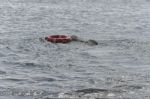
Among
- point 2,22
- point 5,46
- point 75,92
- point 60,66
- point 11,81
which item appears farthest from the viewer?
point 2,22

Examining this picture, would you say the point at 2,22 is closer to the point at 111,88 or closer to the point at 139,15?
the point at 139,15

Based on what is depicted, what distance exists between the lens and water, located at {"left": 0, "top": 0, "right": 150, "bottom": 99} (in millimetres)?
18750

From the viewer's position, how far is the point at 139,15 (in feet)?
161

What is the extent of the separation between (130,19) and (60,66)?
2320 cm

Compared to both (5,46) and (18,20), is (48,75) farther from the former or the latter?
(18,20)

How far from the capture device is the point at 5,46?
28562 mm

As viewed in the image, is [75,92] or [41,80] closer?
[75,92]

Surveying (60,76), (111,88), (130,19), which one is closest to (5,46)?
(60,76)

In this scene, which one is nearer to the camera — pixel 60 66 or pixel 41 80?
pixel 41 80

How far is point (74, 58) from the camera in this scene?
25.3 m

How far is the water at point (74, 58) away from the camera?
18.8m

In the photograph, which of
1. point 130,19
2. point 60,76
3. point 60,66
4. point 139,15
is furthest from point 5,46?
point 139,15

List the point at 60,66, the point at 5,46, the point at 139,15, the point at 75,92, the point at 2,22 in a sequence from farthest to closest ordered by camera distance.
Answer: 1. the point at 139,15
2. the point at 2,22
3. the point at 5,46
4. the point at 60,66
5. the point at 75,92

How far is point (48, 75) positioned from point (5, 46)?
7.83m
